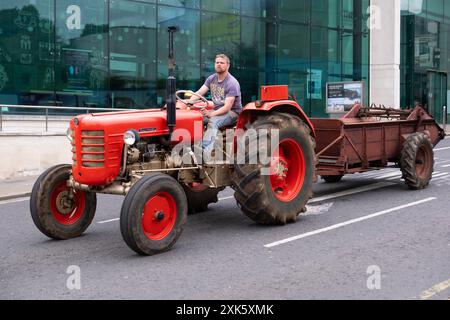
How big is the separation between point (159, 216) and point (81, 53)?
41.2 ft

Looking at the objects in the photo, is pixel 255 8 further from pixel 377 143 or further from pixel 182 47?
pixel 377 143

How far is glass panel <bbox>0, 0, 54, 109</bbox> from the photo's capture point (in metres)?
15.6

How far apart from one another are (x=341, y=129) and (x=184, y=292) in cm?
522

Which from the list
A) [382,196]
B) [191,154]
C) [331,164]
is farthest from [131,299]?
[382,196]

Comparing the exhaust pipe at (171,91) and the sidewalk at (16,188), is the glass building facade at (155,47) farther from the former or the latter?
the exhaust pipe at (171,91)

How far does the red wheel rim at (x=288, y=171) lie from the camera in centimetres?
751

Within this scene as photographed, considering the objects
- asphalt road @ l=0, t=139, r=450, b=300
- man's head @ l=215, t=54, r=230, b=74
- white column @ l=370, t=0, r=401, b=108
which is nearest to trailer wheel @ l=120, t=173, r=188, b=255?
asphalt road @ l=0, t=139, r=450, b=300

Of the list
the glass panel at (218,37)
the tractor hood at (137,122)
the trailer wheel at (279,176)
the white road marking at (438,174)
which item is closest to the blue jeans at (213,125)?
the tractor hood at (137,122)

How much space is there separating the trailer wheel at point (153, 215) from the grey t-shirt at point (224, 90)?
1.78 meters

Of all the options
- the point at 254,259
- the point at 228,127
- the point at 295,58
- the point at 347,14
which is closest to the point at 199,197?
the point at 228,127

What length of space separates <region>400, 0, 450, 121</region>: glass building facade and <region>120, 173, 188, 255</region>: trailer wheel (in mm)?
29326

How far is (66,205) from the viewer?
22.1ft

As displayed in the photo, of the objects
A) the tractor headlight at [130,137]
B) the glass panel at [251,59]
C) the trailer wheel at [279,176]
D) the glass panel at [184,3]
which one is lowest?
the trailer wheel at [279,176]
